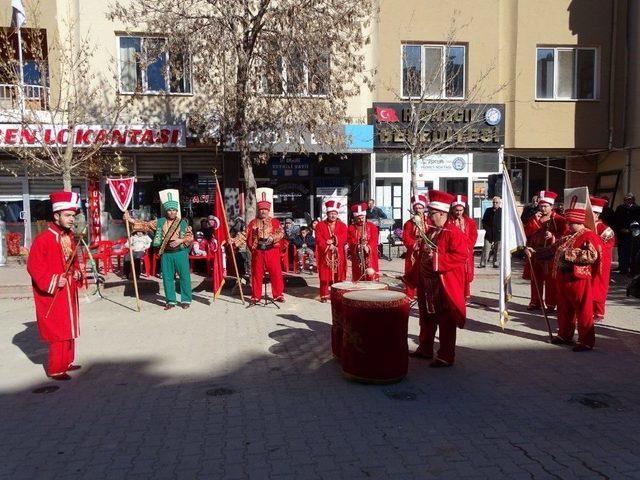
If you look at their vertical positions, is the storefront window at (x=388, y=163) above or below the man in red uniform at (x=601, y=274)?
above

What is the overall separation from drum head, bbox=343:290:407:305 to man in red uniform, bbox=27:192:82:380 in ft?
9.70

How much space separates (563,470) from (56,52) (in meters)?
14.6

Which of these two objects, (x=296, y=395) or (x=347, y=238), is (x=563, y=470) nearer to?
(x=296, y=395)

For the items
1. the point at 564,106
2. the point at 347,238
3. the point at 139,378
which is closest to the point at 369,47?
the point at 564,106

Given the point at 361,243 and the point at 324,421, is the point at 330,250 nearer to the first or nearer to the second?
the point at 361,243

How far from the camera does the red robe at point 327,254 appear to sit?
10164 millimetres

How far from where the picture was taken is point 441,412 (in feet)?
15.7

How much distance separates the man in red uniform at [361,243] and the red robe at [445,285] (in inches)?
149

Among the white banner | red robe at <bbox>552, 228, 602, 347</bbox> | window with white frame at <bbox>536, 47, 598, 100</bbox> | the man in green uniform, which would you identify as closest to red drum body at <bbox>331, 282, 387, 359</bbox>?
the white banner

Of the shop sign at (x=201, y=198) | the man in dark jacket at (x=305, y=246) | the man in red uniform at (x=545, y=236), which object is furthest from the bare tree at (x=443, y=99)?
the man in red uniform at (x=545, y=236)

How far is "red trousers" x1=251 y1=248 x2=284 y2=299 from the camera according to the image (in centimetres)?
987

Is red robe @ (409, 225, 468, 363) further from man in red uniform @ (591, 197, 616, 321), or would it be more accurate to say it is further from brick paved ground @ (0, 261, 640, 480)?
man in red uniform @ (591, 197, 616, 321)

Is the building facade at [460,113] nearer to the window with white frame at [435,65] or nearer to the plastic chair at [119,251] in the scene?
the window with white frame at [435,65]

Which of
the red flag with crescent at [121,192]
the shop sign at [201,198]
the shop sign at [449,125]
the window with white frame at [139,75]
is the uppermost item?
the window with white frame at [139,75]
